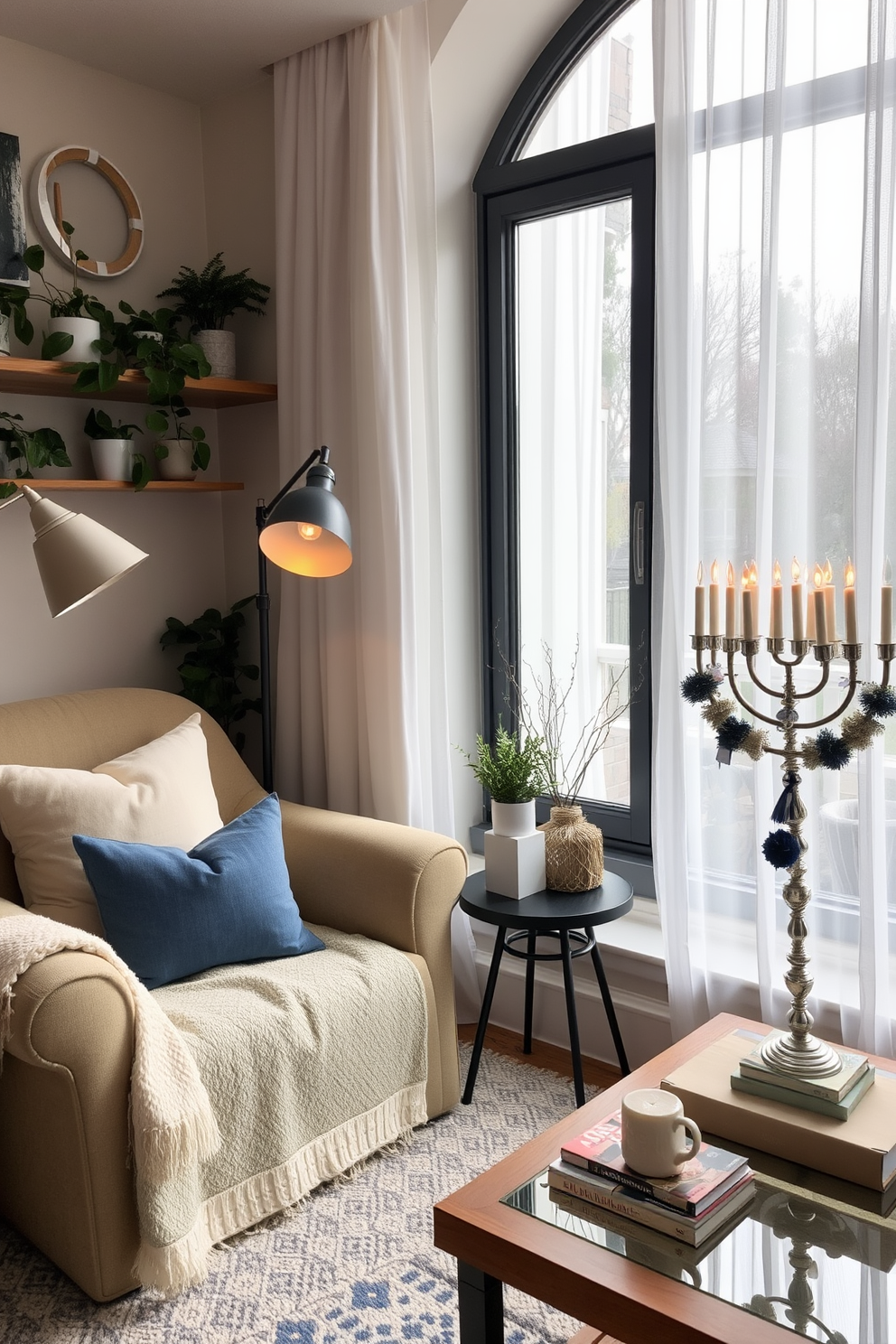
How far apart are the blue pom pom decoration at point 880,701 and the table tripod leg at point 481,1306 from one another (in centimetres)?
87

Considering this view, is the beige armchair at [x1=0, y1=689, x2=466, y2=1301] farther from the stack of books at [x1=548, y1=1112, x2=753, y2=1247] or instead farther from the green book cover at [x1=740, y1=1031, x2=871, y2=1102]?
the green book cover at [x1=740, y1=1031, x2=871, y2=1102]

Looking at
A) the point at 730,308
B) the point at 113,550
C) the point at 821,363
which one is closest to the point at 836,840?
the point at 821,363

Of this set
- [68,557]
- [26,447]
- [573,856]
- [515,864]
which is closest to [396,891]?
[515,864]

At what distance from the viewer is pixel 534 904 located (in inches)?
93.1

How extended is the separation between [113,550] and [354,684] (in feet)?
3.02

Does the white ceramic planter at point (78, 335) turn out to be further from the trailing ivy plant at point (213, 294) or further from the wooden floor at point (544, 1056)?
the wooden floor at point (544, 1056)

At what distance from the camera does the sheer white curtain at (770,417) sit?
6.82 feet

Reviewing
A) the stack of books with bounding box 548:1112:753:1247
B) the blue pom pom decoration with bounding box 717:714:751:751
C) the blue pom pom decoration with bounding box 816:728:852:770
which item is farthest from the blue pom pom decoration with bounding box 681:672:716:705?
the stack of books with bounding box 548:1112:753:1247

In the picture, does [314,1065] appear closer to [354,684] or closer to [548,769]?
[548,769]

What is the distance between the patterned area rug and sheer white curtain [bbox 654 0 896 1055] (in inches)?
29.6

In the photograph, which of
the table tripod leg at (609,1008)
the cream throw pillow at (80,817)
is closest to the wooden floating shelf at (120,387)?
the cream throw pillow at (80,817)

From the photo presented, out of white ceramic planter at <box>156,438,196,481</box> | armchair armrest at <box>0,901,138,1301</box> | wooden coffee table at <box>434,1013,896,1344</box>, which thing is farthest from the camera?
white ceramic planter at <box>156,438,196,481</box>

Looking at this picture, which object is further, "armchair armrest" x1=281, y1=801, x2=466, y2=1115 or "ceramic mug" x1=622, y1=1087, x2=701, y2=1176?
"armchair armrest" x1=281, y1=801, x2=466, y2=1115

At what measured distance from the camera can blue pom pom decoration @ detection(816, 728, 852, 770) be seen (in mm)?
1493
